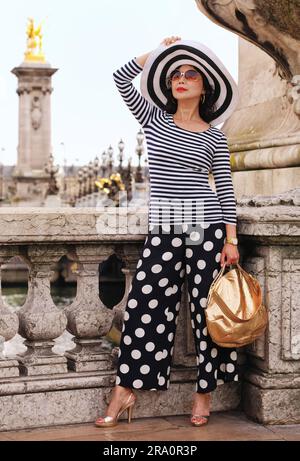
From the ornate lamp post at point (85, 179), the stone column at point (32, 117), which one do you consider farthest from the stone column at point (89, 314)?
the stone column at point (32, 117)

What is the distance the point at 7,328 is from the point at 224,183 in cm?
149

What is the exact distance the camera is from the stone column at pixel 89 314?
5.38 meters

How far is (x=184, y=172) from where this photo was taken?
201 inches

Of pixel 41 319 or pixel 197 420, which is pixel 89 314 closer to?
pixel 41 319

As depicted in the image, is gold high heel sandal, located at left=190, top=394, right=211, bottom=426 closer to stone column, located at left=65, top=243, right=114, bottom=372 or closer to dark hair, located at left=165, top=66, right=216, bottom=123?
stone column, located at left=65, top=243, right=114, bottom=372

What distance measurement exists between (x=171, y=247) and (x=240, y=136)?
2598mm

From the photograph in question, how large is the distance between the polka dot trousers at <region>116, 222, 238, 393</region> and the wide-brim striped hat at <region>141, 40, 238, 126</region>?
727 mm

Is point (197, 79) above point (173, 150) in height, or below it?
above

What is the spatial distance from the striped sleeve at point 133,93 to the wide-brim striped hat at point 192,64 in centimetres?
4

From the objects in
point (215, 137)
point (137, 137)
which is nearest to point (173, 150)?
point (215, 137)

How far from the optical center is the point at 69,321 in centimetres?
544

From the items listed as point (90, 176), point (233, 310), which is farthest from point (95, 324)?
point (90, 176)

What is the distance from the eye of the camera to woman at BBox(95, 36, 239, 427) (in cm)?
511
